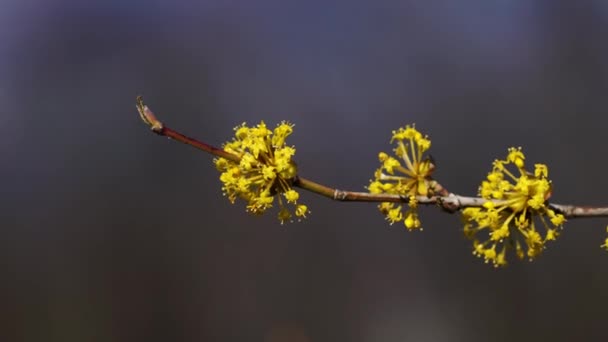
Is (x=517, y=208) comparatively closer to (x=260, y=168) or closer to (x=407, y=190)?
(x=407, y=190)

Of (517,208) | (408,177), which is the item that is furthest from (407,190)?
(517,208)

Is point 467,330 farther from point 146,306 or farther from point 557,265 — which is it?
point 146,306

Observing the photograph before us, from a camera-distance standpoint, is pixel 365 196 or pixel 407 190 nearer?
pixel 365 196

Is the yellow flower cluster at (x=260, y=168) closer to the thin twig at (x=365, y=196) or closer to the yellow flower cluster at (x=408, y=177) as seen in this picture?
the thin twig at (x=365, y=196)

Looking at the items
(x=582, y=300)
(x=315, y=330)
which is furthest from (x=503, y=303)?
(x=315, y=330)

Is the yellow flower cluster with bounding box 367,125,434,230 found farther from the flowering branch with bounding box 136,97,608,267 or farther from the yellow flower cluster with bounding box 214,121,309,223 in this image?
the yellow flower cluster with bounding box 214,121,309,223

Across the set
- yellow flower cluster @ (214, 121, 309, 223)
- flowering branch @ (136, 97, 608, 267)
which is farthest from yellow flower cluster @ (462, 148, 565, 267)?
yellow flower cluster @ (214, 121, 309, 223)
